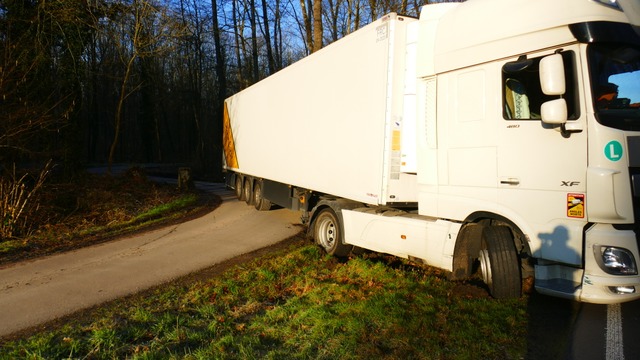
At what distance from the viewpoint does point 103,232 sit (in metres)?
10.4

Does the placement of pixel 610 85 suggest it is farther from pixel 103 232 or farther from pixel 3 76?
pixel 3 76

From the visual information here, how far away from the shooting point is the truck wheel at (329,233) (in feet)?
25.7

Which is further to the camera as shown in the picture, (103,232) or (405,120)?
(103,232)

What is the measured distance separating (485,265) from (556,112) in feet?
6.21

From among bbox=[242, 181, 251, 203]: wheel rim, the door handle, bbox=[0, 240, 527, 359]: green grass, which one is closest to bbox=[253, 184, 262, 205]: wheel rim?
bbox=[242, 181, 251, 203]: wheel rim

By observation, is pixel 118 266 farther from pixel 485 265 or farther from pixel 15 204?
pixel 485 265

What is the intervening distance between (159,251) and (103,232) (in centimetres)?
268

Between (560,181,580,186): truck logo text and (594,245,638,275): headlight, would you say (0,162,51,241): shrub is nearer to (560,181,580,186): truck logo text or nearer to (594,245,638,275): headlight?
(560,181,580,186): truck logo text

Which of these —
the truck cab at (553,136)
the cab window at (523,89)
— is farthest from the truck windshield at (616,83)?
the cab window at (523,89)

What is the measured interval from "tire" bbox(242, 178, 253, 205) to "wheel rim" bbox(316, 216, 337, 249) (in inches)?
245

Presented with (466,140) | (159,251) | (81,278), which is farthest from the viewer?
(159,251)

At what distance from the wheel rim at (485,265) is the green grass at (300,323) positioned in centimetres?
29

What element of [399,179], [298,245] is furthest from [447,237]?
[298,245]

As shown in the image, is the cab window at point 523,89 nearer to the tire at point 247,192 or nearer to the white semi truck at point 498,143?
the white semi truck at point 498,143
